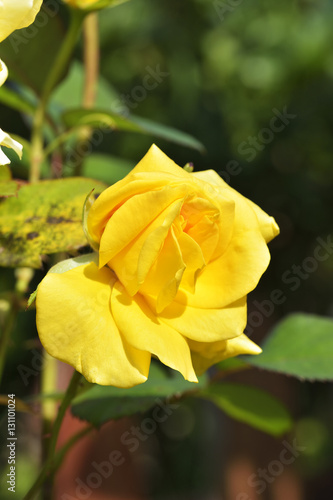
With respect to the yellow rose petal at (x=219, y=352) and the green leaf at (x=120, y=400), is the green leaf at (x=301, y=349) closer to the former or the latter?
the green leaf at (x=120, y=400)

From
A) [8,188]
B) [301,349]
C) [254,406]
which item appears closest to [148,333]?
[8,188]

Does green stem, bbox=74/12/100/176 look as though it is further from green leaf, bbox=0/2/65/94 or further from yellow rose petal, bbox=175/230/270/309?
yellow rose petal, bbox=175/230/270/309

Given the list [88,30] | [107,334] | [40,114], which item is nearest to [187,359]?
[107,334]

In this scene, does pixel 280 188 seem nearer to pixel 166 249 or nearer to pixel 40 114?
pixel 40 114

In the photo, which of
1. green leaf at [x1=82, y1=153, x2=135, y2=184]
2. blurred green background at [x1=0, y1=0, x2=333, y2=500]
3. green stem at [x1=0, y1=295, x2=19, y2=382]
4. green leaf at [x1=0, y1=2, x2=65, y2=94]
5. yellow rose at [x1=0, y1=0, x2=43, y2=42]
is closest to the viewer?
yellow rose at [x1=0, y1=0, x2=43, y2=42]

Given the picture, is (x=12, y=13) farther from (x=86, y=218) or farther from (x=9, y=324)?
(x=9, y=324)

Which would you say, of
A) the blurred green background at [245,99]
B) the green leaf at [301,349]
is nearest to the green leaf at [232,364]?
the green leaf at [301,349]

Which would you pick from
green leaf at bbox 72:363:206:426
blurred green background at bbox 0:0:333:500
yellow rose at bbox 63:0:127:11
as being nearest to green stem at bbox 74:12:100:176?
yellow rose at bbox 63:0:127:11
